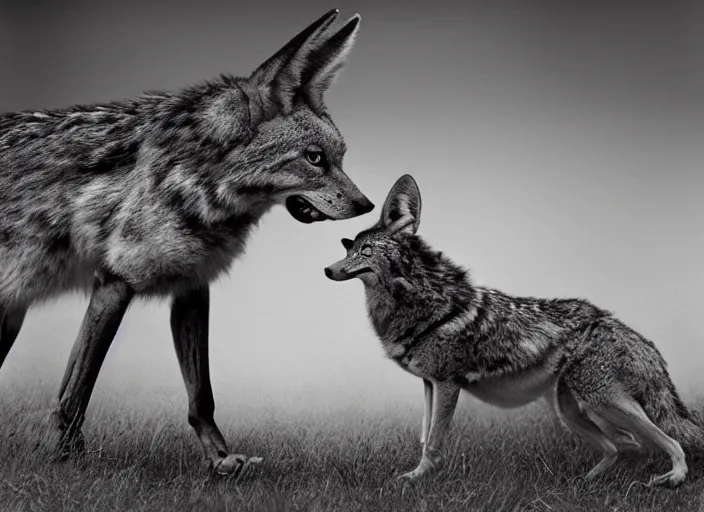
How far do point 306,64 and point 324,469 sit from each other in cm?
185

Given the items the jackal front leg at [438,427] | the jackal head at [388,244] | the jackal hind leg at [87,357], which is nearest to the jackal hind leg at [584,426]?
the jackal front leg at [438,427]

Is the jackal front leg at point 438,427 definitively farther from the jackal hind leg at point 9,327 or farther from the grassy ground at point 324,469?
the jackal hind leg at point 9,327

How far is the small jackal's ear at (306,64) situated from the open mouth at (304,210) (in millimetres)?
409

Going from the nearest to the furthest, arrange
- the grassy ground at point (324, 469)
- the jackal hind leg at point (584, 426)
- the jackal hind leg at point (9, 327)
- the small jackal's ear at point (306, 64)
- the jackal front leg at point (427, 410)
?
the grassy ground at point (324, 469)
the small jackal's ear at point (306, 64)
the jackal hind leg at point (584, 426)
the jackal front leg at point (427, 410)
the jackal hind leg at point (9, 327)

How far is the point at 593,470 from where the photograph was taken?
3625 mm

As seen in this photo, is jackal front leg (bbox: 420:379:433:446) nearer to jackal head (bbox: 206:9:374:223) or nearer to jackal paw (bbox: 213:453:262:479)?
jackal paw (bbox: 213:453:262:479)

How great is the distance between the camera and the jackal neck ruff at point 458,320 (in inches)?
143

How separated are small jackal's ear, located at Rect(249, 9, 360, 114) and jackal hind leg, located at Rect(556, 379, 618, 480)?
1783mm

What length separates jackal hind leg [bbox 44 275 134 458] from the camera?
3.48 meters

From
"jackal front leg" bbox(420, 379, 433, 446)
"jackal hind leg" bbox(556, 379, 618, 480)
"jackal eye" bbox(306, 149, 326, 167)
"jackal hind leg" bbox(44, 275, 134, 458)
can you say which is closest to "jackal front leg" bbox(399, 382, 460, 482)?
"jackal front leg" bbox(420, 379, 433, 446)

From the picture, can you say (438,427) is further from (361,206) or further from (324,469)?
(361,206)

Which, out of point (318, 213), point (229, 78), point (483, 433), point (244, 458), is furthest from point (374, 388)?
point (229, 78)

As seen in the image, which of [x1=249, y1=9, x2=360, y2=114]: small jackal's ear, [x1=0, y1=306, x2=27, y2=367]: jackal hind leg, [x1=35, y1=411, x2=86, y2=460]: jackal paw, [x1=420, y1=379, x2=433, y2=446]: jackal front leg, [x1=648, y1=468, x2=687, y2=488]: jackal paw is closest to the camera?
[x1=648, y1=468, x2=687, y2=488]: jackal paw

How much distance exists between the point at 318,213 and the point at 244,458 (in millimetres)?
1190
